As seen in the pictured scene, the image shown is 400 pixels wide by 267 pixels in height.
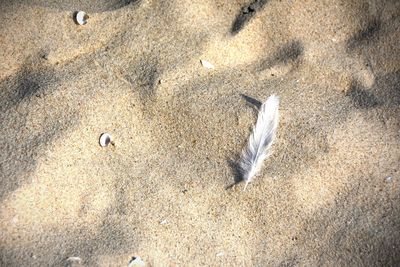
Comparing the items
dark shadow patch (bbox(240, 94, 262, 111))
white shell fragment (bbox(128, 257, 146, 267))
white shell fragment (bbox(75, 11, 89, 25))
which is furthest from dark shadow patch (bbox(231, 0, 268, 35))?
white shell fragment (bbox(128, 257, 146, 267))

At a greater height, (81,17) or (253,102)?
(81,17)

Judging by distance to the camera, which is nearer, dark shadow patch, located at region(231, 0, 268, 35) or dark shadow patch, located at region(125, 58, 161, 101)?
dark shadow patch, located at region(125, 58, 161, 101)

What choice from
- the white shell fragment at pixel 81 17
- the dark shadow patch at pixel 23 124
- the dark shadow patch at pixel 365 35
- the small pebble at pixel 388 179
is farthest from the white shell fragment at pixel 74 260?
the dark shadow patch at pixel 365 35

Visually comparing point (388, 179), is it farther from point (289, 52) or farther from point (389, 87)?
point (289, 52)

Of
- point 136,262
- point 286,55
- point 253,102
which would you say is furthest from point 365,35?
point 136,262

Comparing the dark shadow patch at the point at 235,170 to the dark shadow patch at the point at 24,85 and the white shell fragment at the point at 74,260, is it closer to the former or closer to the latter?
the white shell fragment at the point at 74,260

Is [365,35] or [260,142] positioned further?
[365,35]

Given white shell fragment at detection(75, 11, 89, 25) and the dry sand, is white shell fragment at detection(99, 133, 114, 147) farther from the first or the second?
white shell fragment at detection(75, 11, 89, 25)

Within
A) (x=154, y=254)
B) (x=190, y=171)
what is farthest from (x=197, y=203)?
(x=154, y=254)
